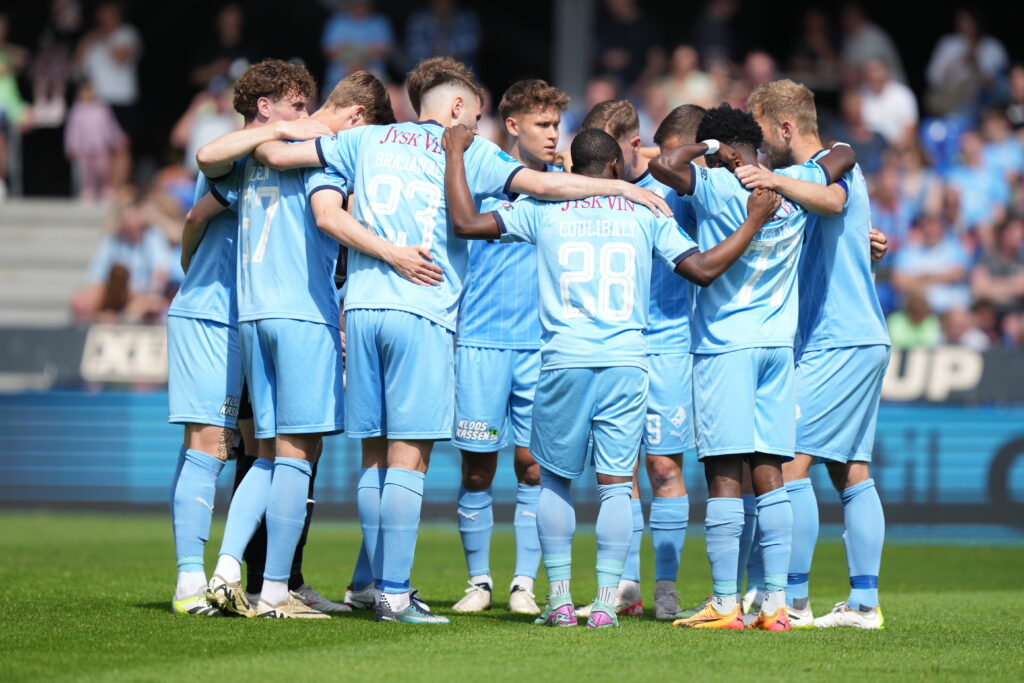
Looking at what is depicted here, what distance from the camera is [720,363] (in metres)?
6.62

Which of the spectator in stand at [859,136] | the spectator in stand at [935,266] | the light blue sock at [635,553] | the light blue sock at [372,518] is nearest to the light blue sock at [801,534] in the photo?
the light blue sock at [635,553]

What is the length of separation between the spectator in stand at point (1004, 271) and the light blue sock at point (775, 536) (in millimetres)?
9357

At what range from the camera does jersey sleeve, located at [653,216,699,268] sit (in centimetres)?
653

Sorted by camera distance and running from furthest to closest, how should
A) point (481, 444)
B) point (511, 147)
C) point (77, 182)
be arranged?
1. point (77, 182)
2. point (511, 147)
3. point (481, 444)

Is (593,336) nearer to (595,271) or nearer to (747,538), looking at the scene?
(595,271)

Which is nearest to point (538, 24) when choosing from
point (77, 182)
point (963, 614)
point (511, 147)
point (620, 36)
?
point (620, 36)

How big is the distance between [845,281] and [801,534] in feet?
4.29

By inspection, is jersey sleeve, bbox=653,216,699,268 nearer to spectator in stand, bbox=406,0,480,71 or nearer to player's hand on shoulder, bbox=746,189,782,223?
player's hand on shoulder, bbox=746,189,782,223

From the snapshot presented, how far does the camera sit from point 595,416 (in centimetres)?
648

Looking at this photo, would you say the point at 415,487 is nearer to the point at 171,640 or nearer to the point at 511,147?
the point at 171,640

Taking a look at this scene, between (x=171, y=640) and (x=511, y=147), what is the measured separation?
346 cm

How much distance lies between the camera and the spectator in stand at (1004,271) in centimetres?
1514

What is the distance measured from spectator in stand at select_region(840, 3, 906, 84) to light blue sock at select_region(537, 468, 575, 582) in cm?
1338

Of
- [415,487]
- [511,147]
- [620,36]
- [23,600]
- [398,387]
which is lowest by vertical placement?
[23,600]
